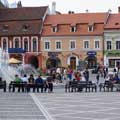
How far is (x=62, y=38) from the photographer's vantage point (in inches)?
3095

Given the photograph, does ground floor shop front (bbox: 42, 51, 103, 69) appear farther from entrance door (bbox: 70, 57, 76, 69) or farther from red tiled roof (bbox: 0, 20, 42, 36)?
red tiled roof (bbox: 0, 20, 42, 36)

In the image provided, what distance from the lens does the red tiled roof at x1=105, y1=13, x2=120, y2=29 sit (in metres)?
76.6

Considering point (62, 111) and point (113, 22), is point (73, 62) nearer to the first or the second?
point (113, 22)

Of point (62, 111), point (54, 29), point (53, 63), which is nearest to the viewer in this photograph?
point (62, 111)

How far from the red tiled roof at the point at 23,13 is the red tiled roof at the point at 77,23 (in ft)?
6.23

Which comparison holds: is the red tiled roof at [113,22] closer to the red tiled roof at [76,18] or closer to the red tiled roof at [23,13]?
the red tiled roof at [76,18]

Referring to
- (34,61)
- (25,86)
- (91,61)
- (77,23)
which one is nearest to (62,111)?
(25,86)

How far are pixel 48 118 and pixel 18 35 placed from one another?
204 feet

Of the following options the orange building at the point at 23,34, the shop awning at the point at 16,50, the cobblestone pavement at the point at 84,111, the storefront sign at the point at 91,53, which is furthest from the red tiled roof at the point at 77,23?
the cobblestone pavement at the point at 84,111

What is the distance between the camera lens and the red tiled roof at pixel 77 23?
77.6 meters

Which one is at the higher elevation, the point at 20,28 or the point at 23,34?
the point at 20,28

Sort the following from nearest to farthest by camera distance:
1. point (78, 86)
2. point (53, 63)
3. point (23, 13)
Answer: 1. point (78, 86)
2. point (53, 63)
3. point (23, 13)

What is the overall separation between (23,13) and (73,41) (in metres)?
9.57

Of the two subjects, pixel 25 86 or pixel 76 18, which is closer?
pixel 25 86
